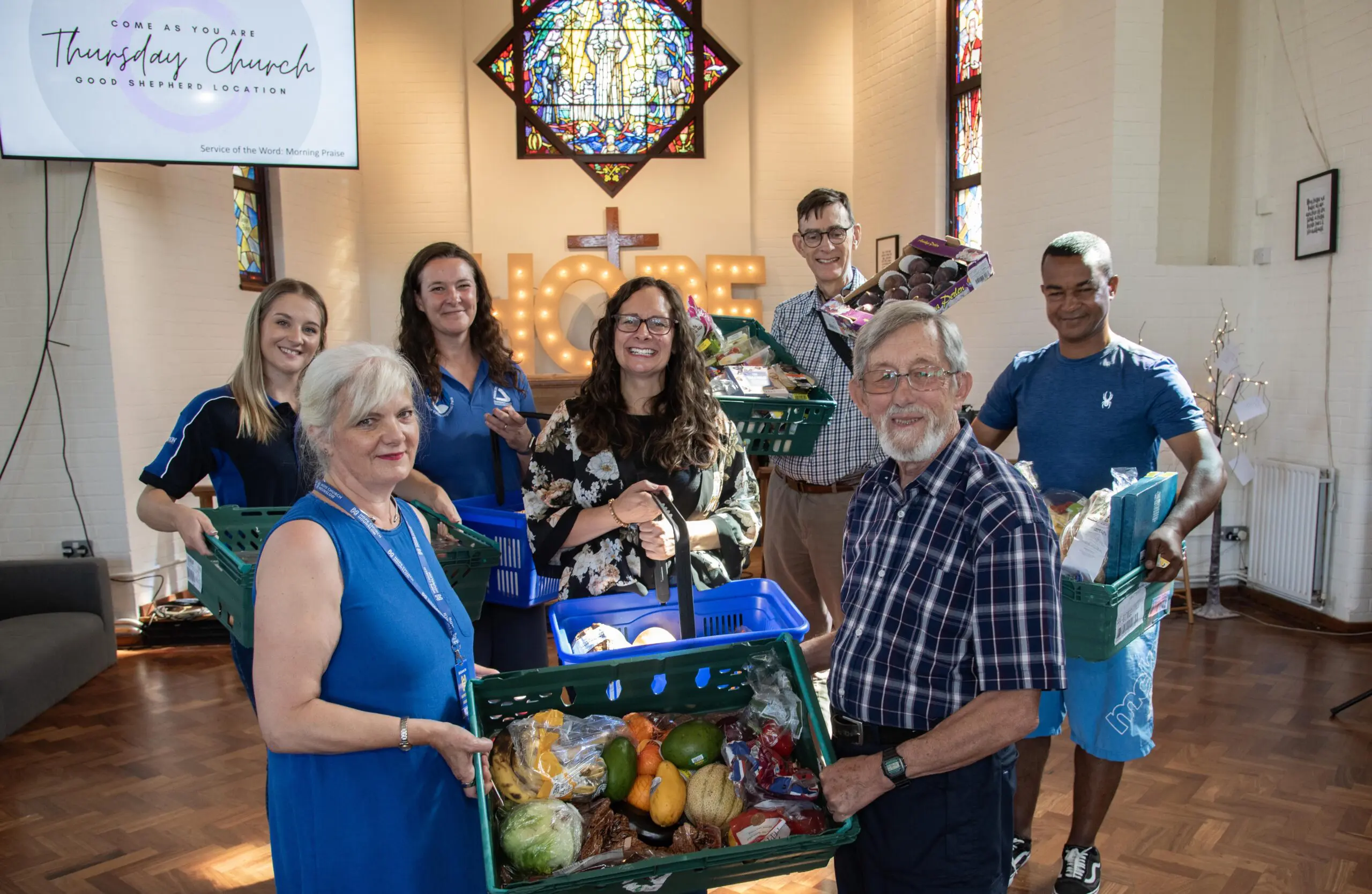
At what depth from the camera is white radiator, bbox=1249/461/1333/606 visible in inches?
209

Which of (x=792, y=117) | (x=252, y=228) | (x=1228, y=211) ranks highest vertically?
(x=792, y=117)

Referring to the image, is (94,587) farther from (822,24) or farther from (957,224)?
(822,24)

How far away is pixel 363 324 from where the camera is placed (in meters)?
8.95

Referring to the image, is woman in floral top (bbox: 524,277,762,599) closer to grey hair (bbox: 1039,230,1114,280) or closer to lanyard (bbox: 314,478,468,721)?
lanyard (bbox: 314,478,468,721)

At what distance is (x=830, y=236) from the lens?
3074mm

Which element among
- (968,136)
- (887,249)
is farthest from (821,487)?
(887,249)

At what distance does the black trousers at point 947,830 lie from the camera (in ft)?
4.91

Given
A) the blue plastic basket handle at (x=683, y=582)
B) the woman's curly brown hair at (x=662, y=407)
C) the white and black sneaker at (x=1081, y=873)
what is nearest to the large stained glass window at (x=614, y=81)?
the woman's curly brown hair at (x=662, y=407)

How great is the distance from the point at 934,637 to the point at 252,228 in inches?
284

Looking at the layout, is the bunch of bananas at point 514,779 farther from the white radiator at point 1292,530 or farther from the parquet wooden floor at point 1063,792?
the white radiator at point 1292,530

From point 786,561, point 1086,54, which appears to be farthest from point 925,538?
point 1086,54

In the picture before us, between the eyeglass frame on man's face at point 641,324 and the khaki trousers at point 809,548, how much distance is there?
1.21 m

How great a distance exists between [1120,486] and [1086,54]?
15.5 feet

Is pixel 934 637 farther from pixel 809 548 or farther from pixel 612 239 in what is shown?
pixel 612 239
